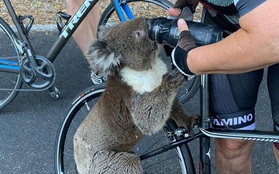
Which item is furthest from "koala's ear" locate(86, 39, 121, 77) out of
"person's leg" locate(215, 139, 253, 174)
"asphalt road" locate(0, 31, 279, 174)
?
"asphalt road" locate(0, 31, 279, 174)

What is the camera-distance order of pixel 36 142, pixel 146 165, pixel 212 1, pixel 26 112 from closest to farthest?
pixel 212 1, pixel 146 165, pixel 36 142, pixel 26 112

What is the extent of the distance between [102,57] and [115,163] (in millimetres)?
665

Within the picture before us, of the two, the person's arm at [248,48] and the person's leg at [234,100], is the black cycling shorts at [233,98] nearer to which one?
the person's leg at [234,100]

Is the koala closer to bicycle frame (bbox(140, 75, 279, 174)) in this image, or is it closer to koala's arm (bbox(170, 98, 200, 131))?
koala's arm (bbox(170, 98, 200, 131))

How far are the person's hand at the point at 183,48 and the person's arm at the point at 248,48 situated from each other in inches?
2.8

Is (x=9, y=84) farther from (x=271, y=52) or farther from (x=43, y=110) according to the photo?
(x=271, y=52)

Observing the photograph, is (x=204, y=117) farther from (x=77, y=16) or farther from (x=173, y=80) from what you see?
(x=77, y=16)

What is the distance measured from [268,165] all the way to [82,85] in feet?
6.88

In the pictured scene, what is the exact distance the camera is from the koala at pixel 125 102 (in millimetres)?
2447

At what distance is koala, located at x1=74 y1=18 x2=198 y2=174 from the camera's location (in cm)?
245

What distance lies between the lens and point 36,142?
12.8ft

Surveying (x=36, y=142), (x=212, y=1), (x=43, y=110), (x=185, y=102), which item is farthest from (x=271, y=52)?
(x=43, y=110)

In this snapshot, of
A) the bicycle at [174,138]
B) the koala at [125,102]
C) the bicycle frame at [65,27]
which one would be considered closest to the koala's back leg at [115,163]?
the koala at [125,102]

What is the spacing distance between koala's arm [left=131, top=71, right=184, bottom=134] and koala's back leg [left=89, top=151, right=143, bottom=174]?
0.20 metres
